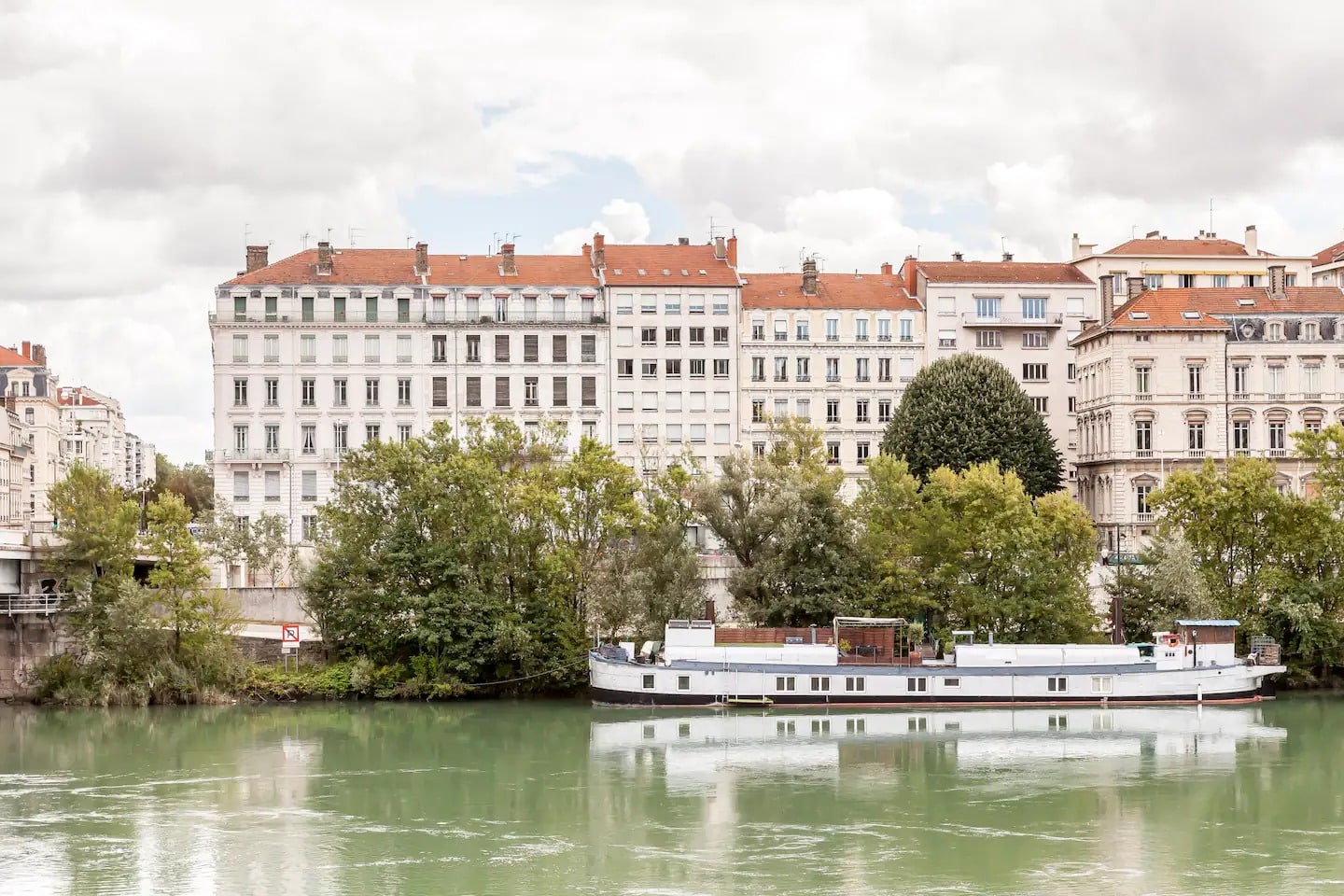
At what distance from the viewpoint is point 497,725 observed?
169ft

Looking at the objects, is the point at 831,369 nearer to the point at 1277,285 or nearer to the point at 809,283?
the point at 809,283

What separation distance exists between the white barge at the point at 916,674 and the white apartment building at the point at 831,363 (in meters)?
29.2

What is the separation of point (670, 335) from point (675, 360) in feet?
3.97

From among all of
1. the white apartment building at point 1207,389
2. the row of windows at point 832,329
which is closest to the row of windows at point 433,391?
the row of windows at point 832,329

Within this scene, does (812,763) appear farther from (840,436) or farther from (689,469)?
(840,436)

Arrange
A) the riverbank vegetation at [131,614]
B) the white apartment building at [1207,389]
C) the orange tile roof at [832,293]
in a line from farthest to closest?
the orange tile roof at [832,293], the white apartment building at [1207,389], the riverbank vegetation at [131,614]

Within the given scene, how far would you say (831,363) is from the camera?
8619 cm

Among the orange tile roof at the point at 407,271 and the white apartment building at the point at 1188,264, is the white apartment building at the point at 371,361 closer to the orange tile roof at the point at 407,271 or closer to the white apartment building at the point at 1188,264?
the orange tile roof at the point at 407,271

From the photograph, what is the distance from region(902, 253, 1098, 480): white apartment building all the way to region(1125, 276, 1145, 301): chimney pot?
12.6ft

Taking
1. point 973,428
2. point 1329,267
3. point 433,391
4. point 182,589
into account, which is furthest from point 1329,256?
point 182,589

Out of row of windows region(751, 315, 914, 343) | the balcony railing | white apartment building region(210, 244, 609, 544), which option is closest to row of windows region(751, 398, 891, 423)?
row of windows region(751, 315, 914, 343)

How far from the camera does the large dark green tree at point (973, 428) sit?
74.6 metres

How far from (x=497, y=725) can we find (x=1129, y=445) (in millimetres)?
37300

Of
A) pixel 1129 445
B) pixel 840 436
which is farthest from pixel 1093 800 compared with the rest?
pixel 840 436
